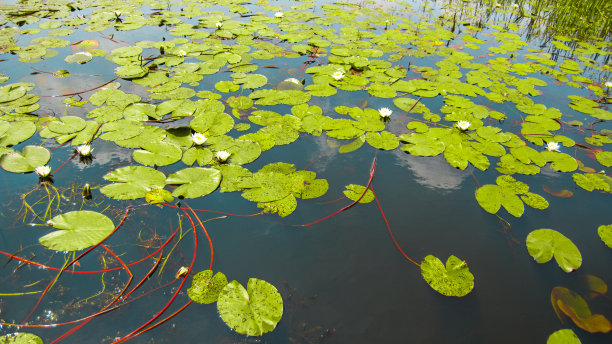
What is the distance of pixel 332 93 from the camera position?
373cm

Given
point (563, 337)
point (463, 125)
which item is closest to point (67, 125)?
point (463, 125)

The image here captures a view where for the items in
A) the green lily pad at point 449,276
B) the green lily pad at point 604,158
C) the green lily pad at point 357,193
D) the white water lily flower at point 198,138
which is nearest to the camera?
the green lily pad at point 449,276

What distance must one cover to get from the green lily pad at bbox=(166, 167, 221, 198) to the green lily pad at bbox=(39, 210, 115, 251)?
0.53 metres

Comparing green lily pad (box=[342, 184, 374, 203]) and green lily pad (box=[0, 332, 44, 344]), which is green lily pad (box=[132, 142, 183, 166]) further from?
green lily pad (box=[342, 184, 374, 203])

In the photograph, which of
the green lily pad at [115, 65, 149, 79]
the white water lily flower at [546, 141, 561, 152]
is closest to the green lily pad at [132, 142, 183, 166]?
the green lily pad at [115, 65, 149, 79]

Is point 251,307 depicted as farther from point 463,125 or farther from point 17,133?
point 17,133

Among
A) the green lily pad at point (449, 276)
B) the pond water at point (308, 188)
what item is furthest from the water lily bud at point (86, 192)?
the green lily pad at point (449, 276)

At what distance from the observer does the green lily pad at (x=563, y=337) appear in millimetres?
1603

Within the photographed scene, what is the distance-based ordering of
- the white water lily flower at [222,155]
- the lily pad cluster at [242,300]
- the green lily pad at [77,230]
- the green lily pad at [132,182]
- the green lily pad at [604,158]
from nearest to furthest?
the lily pad cluster at [242,300] < the green lily pad at [77,230] < the green lily pad at [132,182] < the white water lily flower at [222,155] < the green lily pad at [604,158]

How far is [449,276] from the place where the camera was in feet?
6.16

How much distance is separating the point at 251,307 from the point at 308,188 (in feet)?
A: 3.52

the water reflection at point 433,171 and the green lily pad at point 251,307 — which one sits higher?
the water reflection at point 433,171

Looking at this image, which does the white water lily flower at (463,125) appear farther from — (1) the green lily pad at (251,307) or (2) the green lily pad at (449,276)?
(1) the green lily pad at (251,307)

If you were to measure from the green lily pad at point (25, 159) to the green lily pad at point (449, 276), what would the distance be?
3352 mm
